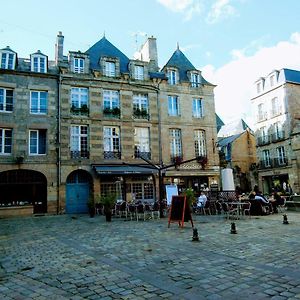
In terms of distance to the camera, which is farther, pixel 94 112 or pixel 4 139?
pixel 94 112

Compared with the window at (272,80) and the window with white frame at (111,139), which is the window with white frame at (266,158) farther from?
the window with white frame at (111,139)

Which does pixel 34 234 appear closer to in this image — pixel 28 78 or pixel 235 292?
pixel 235 292

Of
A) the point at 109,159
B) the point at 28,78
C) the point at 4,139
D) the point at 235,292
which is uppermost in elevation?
the point at 28,78

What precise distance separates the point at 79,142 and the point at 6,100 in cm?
464

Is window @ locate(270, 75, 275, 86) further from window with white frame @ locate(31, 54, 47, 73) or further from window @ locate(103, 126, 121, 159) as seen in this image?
window with white frame @ locate(31, 54, 47, 73)

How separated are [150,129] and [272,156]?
16.6m

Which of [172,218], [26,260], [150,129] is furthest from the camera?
[150,129]

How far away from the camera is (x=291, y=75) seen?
29.5 metres

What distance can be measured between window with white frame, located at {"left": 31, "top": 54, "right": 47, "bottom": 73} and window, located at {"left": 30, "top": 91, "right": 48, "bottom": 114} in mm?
1439

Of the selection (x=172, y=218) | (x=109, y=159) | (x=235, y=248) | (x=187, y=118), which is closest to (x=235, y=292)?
(x=235, y=248)

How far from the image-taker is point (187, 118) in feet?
67.8

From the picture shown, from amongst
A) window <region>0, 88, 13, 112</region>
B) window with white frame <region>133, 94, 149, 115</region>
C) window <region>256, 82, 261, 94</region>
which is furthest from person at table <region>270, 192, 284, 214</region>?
window <region>256, 82, 261, 94</region>

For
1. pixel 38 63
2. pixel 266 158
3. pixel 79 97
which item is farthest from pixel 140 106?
pixel 266 158

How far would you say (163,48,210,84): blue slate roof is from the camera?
21.6 m
